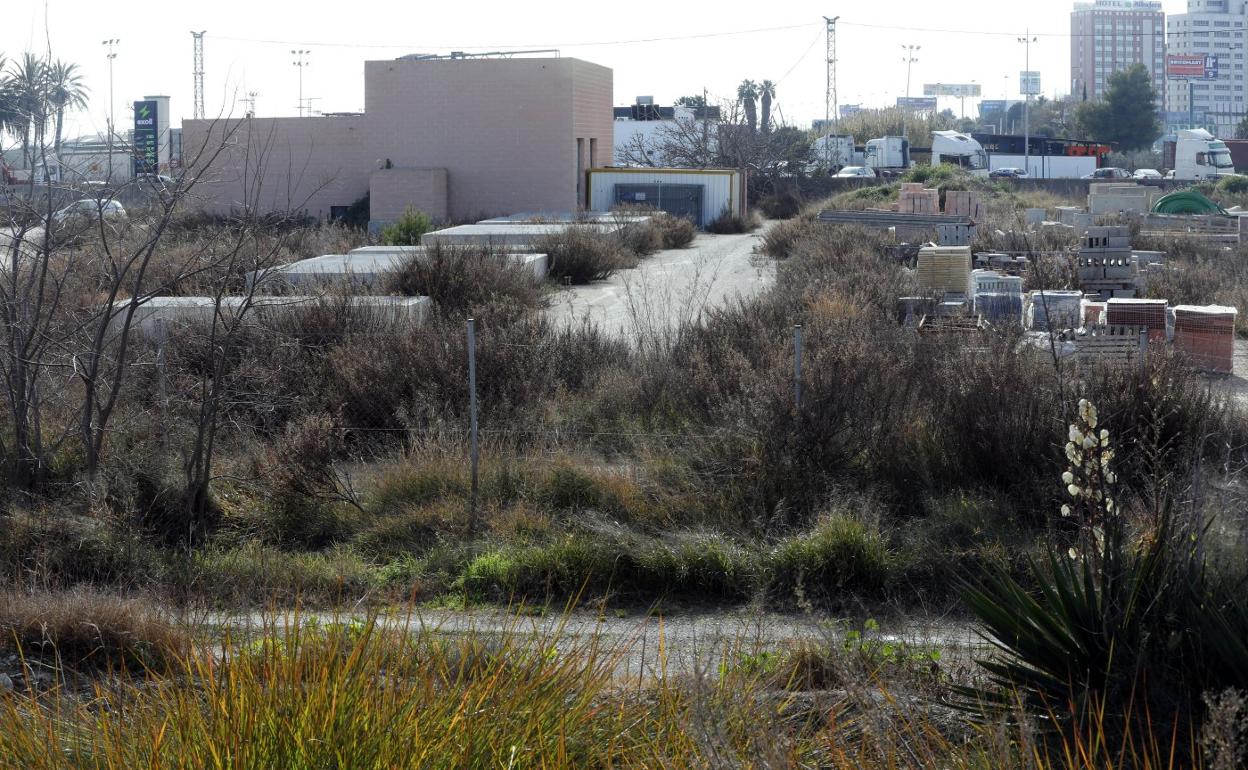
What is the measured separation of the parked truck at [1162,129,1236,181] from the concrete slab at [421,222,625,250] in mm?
53240

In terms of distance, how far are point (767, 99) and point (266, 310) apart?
81.3 meters

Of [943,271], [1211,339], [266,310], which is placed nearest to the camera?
[266,310]

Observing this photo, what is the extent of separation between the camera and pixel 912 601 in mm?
7750

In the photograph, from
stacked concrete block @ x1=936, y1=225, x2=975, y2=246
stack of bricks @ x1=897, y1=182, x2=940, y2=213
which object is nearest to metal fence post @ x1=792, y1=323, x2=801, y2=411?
Result: stacked concrete block @ x1=936, y1=225, x2=975, y2=246

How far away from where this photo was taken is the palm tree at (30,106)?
10086mm

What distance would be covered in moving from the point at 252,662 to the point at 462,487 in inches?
202

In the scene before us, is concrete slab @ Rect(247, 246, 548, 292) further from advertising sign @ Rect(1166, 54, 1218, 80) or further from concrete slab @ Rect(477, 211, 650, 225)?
advertising sign @ Rect(1166, 54, 1218, 80)

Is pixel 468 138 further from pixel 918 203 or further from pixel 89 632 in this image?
pixel 89 632

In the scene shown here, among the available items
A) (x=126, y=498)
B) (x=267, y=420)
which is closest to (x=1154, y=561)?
(x=126, y=498)

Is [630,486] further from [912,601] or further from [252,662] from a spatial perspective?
[252,662]

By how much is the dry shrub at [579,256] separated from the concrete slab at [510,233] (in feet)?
2.01

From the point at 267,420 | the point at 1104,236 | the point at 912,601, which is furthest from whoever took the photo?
the point at 1104,236

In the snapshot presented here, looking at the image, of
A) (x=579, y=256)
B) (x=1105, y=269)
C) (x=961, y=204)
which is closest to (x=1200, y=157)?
(x=961, y=204)

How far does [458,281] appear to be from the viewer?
59.7ft
